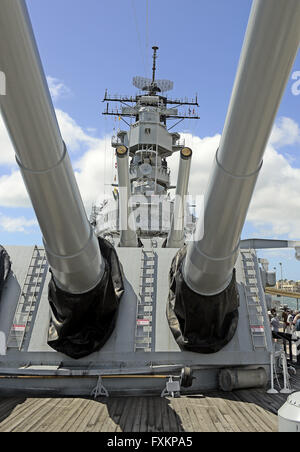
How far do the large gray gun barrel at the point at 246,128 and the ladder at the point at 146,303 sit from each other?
4.78 ft

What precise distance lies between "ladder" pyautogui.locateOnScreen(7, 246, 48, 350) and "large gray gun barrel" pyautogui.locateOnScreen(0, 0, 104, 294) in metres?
1.33

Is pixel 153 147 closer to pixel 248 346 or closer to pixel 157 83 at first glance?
pixel 157 83

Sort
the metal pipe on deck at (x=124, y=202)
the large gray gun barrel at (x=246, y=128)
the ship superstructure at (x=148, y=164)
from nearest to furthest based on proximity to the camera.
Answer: the large gray gun barrel at (x=246, y=128) → the metal pipe on deck at (x=124, y=202) → the ship superstructure at (x=148, y=164)

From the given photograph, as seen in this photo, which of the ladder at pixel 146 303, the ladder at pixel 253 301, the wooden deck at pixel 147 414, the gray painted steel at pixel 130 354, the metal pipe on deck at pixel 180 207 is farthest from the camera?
the metal pipe on deck at pixel 180 207

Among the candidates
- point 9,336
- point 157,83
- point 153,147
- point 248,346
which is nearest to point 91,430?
point 9,336

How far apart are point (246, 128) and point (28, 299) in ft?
11.4

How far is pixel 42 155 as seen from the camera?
232 centimetres

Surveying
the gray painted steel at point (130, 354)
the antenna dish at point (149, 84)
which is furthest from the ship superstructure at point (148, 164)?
the gray painted steel at point (130, 354)

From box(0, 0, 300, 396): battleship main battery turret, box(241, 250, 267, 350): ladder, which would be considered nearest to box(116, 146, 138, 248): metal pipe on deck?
box(0, 0, 300, 396): battleship main battery turret

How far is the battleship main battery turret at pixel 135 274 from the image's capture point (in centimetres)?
198

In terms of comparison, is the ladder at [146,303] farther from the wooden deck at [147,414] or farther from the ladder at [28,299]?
the ladder at [28,299]

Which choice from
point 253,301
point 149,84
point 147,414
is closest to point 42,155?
point 147,414
